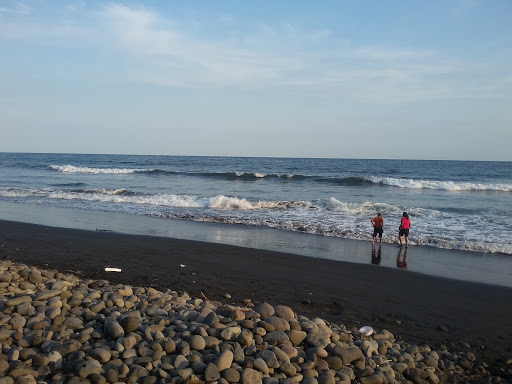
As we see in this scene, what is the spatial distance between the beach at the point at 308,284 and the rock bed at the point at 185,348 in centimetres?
82

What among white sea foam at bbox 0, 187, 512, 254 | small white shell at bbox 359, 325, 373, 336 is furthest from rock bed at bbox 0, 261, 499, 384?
white sea foam at bbox 0, 187, 512, 254

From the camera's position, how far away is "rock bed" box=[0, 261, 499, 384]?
4340mm

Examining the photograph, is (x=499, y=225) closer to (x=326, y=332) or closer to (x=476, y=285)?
(x=476, y=285)

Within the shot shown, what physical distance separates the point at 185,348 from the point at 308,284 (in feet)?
14.8

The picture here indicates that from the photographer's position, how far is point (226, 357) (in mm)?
4531

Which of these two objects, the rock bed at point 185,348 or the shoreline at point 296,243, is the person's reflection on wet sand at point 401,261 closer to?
the shoreline at point 296,243

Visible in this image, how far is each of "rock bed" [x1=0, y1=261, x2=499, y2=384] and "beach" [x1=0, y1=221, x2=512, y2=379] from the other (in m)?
0.82

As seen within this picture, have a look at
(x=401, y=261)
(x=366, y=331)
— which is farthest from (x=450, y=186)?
(x=366, y=331)

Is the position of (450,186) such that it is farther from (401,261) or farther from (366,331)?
(366,331)

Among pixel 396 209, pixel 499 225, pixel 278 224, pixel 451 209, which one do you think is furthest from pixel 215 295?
pixel 451 209

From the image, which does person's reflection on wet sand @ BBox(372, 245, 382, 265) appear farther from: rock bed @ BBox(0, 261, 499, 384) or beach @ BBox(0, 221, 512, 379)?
rock bed @ BBox(0, 261, 499, 384)

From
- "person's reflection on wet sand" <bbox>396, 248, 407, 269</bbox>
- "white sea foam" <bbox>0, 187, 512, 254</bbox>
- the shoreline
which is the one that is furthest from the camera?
"white sea foam" <bbox>0, 187, 512, 254</bbox>

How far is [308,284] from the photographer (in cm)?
884

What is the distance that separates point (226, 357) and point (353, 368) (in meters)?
1.48
